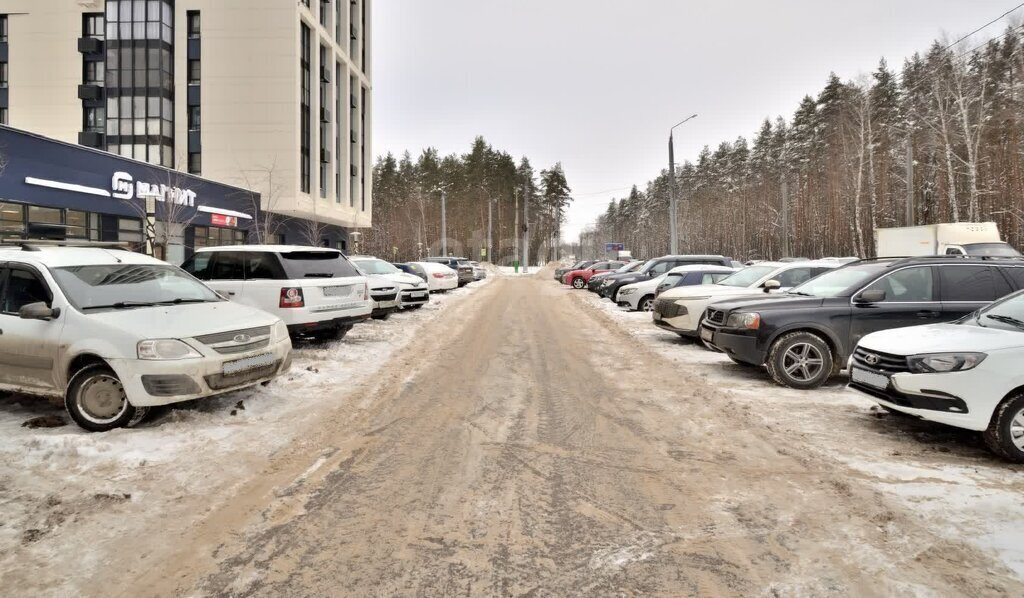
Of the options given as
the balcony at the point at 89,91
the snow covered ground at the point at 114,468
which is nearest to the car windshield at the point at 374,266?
the snow covered ground at the point at 114,468

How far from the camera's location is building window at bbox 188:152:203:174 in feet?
106

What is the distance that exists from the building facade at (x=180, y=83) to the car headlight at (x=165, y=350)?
94.4 ft

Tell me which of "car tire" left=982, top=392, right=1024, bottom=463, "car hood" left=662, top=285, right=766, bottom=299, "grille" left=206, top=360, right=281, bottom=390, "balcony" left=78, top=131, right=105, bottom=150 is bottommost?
"car tire" left=982, top=392, right=1024, bottom=463

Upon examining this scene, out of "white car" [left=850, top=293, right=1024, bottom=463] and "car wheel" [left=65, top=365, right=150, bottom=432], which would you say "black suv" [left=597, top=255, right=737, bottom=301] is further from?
"car wheel" [left=65, top=365, right=150, bottom=432]

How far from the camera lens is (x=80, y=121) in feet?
101

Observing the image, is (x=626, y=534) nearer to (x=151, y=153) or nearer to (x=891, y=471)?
(x=891, y=471)

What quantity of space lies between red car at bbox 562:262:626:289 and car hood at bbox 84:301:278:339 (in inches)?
1035

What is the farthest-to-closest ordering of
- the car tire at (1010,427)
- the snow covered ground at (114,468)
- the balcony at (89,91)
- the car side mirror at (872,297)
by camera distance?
the balcony at (89,91)
the car side mirror at (872,297)
the car tire at (1010,427)
the snow covered ground at (114,468)

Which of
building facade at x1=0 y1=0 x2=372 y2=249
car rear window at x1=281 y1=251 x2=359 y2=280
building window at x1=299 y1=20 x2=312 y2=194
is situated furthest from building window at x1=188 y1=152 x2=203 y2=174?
car rear window at x1=281 y1=251 x2=359 y2=280

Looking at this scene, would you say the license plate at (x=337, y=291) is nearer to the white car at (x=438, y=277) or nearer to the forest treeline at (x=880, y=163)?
the white car at (x=438, y=277)

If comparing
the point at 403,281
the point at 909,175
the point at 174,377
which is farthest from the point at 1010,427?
the point at 909,175

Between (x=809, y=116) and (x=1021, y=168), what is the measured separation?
27000 mm

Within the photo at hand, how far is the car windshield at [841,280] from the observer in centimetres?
732

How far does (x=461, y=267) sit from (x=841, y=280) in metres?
31.2
